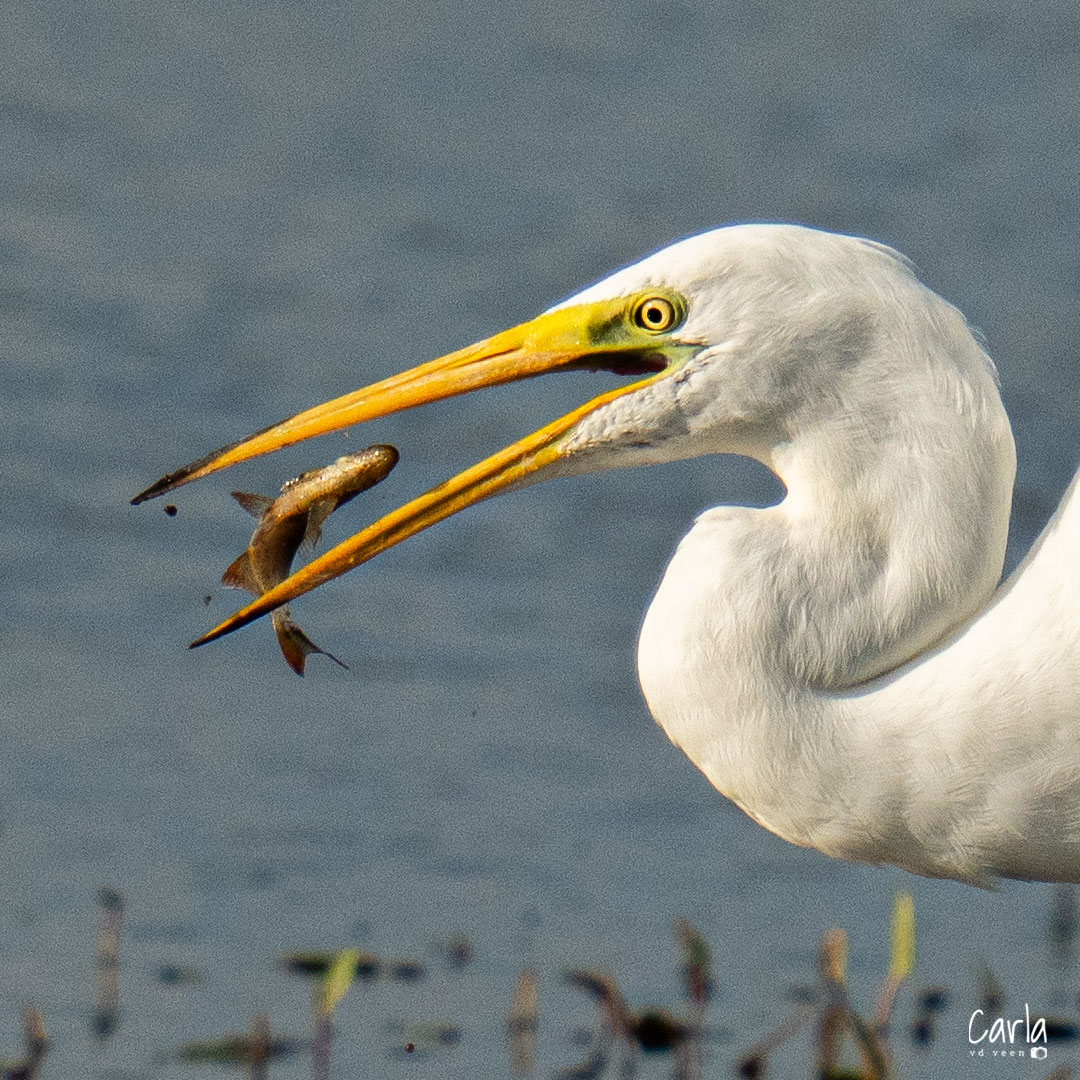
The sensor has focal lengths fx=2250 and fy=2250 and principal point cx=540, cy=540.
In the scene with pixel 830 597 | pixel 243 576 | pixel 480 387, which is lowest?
pixel 830 597

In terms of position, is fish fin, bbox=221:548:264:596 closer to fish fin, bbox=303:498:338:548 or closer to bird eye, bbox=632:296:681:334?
fish fin, bbox=303:498:338:548

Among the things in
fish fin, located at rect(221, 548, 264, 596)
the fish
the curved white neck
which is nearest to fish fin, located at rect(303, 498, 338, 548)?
the fish

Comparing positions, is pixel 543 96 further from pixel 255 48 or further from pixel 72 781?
pixel 72 781

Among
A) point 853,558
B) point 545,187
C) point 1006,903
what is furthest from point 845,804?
point 545,187

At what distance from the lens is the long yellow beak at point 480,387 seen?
3.66 m

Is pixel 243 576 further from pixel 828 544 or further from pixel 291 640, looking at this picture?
pixel 828 544

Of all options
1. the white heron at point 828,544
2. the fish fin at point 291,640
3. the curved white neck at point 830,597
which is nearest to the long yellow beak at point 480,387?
the white heron at point 828,544

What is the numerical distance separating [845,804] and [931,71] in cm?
711

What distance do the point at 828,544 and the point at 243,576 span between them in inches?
40.2

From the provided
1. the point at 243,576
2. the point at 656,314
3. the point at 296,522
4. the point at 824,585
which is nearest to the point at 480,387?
the point at 656,314

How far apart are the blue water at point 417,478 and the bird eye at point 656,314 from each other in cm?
51

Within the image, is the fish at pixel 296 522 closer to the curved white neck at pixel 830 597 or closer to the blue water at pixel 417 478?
the blue water at pixel 417 478

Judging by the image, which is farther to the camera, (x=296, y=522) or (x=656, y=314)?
(x=296, y=522)

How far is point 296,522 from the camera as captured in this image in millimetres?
3902
